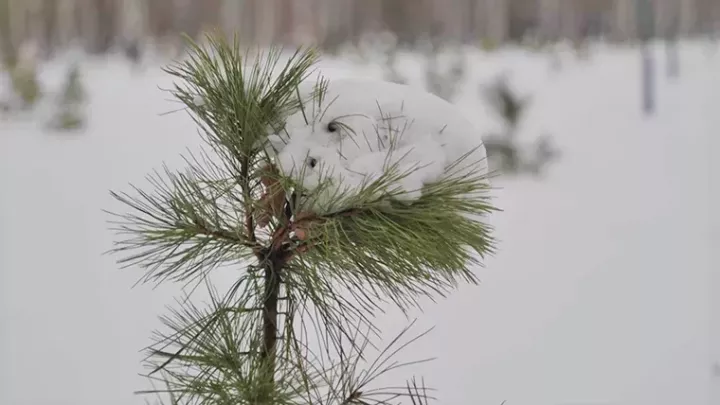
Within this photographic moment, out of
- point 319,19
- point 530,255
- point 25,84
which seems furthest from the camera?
point 319,19

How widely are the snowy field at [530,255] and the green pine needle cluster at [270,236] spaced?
115 centimetres

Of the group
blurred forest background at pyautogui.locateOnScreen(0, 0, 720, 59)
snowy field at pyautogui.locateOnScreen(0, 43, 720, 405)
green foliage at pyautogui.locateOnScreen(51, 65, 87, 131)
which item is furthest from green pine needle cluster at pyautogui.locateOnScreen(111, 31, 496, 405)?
green foliage at pyautogui.locateOnScreen(51, 65, 87, 131)

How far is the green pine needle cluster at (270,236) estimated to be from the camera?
54cm

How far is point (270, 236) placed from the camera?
57 centimetres

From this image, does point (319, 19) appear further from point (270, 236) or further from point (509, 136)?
point (270, 236)

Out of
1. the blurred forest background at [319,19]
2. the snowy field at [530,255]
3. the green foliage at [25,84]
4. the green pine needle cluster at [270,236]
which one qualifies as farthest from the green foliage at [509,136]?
the green pine needle cluster at [270,236]

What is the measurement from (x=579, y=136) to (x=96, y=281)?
6.10ft

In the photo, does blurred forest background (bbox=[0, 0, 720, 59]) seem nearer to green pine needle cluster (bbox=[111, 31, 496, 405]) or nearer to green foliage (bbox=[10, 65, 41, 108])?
green foliage (bbox=[10, 65, 41, 108])

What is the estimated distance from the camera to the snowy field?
1919 millimetres

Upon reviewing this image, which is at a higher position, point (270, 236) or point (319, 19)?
point (319, 19)

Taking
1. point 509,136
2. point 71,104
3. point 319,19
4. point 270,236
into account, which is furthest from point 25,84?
point 270,236

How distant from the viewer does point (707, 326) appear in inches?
84.6

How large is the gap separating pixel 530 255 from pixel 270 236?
1.85 meters

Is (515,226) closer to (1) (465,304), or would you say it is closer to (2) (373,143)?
(1) (465,304)
